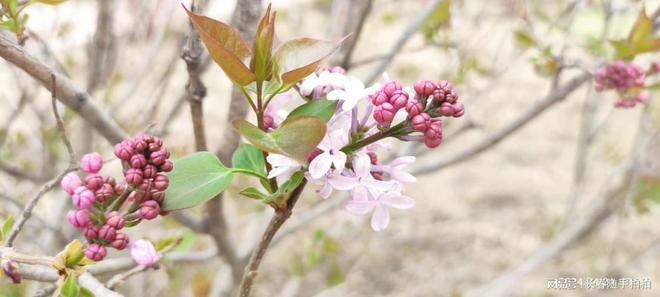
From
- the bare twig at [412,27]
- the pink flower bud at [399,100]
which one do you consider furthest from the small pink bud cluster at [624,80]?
the pink flower bud at [399,100]

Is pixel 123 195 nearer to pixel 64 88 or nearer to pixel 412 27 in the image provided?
pixel 64 88

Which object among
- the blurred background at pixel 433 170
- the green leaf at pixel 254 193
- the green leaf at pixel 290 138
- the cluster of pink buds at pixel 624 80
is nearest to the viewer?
the green leaf at pixel 290 138

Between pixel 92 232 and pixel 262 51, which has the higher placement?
pixel 262 51

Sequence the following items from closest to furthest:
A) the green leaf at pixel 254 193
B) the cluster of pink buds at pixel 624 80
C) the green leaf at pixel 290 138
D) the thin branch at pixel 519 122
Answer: the green leaf at pixel 290 138 → the green leaf at pixel 254 193 → the cluster of pink buds at pixel 624 80 → the thin branch at pixel 519 122

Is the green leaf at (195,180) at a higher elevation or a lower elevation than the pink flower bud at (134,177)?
lower

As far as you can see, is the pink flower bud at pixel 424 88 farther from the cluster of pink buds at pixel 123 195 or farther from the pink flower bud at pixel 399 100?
the cluster of pink buds at pixel 123 195

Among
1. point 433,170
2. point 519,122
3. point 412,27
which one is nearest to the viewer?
point 412,27

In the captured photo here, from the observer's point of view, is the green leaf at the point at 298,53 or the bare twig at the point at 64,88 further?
the bare twig at the point at 64,88

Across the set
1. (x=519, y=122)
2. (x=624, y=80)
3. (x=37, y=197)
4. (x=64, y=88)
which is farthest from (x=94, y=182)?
(x=519, y=122)

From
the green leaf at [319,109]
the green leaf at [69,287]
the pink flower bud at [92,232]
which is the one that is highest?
the green leaf at [319,109]
